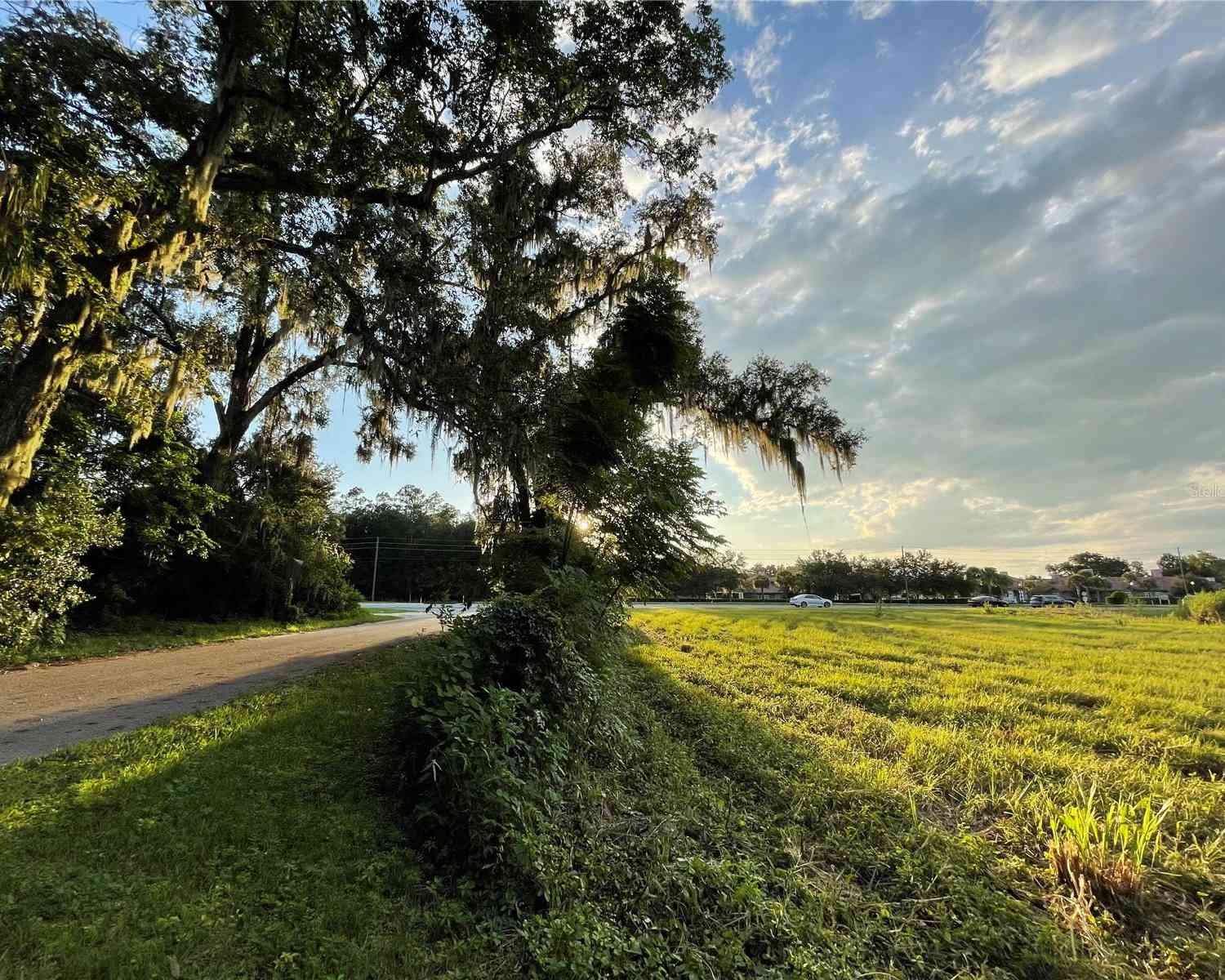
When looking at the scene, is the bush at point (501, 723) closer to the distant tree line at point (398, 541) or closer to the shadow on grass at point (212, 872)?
the shadow on grass at point (212, 872)

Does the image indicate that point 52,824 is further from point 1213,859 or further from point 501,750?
point 1213,859

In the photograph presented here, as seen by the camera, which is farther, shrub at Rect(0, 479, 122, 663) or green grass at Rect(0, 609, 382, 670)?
green grass at Rect(0, 609, 382, 670)

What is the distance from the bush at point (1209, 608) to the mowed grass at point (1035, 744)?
38.3ft

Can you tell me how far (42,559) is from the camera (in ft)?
27.6

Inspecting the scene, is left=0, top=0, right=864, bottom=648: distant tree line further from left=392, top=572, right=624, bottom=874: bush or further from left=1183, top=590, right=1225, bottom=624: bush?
left=1183, top=590, right=1225, bottom=624: bush

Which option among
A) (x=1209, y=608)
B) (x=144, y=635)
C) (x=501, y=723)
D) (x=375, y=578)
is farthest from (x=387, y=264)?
(x=375, y=578)

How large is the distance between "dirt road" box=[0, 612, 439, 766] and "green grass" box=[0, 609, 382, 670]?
0.44 meters

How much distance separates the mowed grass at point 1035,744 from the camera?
2885mm

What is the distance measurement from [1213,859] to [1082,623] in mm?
23545

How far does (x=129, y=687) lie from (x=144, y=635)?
619cm

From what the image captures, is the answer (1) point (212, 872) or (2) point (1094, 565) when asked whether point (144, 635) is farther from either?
(2) point (1094, 565)

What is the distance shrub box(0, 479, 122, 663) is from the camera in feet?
26.4

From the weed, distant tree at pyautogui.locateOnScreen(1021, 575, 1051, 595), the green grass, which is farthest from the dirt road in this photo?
distant tree at pyautogui.locateOnScreen(1021, 575, 1051, 595)

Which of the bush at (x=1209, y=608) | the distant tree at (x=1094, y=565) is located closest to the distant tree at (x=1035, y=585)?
the distant tree at (x=1094, y=565)
